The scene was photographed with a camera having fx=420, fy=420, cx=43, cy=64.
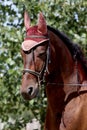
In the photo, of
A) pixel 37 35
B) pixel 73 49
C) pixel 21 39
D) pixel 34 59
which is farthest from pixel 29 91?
pixel 21 39

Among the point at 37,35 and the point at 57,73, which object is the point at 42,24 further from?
the point at 57,73

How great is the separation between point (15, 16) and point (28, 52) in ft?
8.88

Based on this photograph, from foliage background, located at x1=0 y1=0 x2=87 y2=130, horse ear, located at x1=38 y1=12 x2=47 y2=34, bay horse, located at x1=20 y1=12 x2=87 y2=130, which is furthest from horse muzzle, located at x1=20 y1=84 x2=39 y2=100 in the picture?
foliage background, located at x1=0 y1=0 x2=87 y2=130

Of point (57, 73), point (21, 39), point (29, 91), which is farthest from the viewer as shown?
point (21, 39)

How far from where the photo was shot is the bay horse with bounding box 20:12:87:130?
3.95 metres

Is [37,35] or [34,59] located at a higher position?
[37,35]

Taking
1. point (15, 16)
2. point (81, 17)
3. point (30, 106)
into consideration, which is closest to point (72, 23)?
point (81, 17)

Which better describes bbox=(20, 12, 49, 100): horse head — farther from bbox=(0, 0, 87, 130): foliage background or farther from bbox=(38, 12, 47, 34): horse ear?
bbox=(0, 0, 87, 130): foliage background

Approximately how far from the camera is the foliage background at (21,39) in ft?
20.4

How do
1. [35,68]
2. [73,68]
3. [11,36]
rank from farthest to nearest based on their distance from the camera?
[11,36], [73,68], [35,68]

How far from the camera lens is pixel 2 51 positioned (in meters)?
6.35

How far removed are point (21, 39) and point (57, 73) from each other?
2.15 metres

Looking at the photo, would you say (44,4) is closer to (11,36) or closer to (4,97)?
(11,36)

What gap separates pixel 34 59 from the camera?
155 inches
